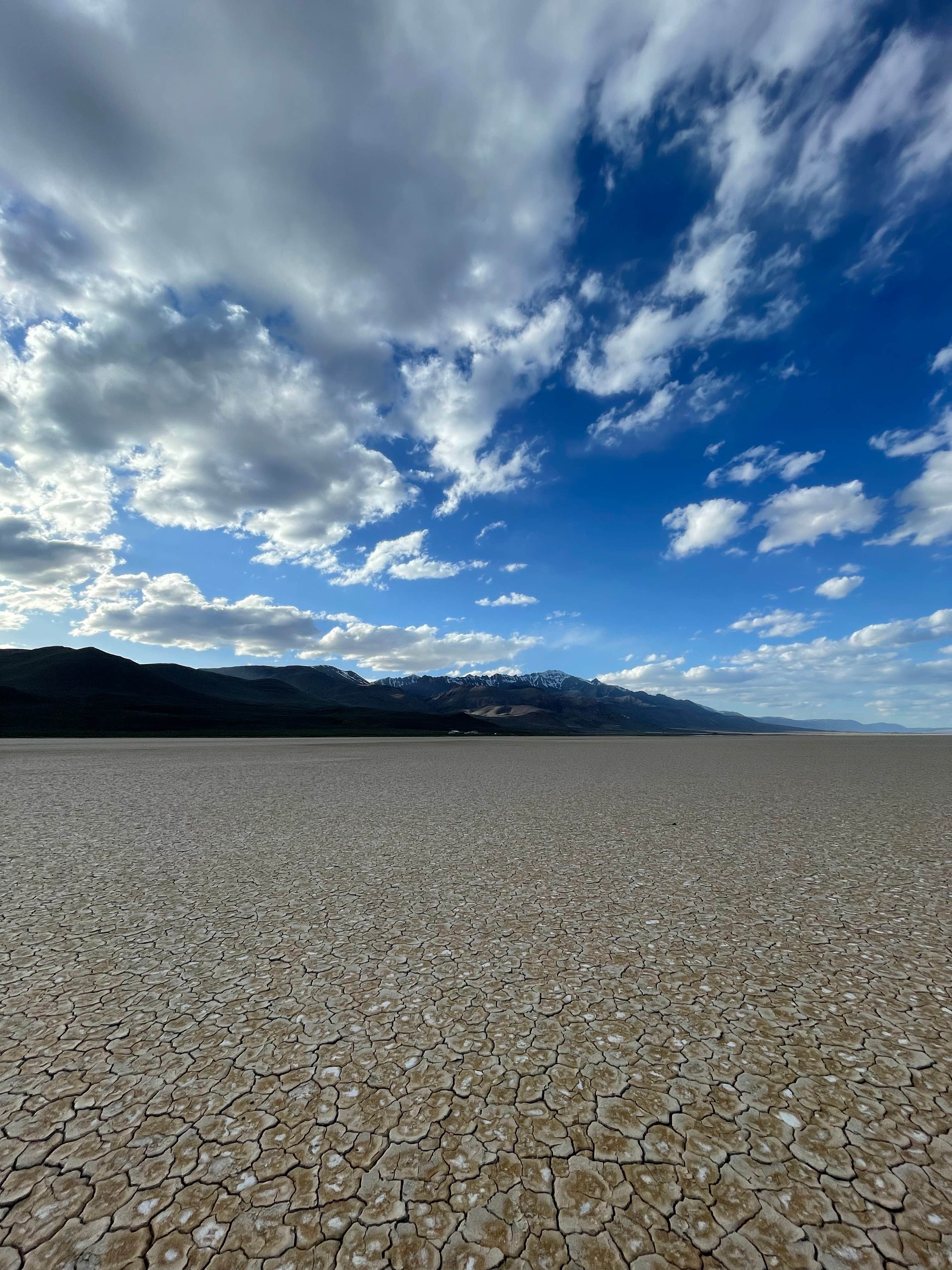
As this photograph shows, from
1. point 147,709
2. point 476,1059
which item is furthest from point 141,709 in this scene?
point 476,1059

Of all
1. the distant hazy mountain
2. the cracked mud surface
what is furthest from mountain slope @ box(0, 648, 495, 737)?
the cracked mud surface

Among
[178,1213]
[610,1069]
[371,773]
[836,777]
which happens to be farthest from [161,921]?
[836,777]

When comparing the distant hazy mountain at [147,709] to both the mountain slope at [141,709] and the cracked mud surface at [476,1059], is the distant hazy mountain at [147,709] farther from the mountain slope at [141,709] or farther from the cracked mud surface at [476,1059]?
the cracked mud surface at [476,1059]

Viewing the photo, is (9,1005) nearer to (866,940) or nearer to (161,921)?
(161,921)

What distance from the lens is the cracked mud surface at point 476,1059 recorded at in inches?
103

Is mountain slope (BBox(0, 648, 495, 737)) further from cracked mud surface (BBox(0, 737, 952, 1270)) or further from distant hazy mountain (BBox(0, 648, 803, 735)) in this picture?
cracked mud surface (BBox(0, 737, 952, 1270))

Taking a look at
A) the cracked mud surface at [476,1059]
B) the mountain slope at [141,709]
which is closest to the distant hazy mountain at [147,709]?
the mountain slope at [141,709]

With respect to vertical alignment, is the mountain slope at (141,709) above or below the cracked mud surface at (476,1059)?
above

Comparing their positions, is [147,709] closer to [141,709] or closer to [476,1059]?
[141,709]

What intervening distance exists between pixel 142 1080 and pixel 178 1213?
1405 millimetres

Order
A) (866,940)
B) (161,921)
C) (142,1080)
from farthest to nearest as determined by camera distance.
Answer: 1. (161,921)
2. (866,940)
3. (142,1080)

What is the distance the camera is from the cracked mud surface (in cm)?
262

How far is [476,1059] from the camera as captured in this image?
3947 millimetres

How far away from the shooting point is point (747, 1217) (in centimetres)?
265
